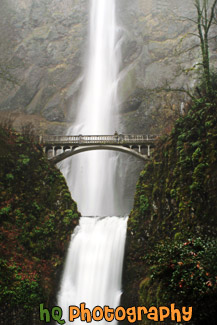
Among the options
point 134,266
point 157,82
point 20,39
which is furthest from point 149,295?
point 20,39

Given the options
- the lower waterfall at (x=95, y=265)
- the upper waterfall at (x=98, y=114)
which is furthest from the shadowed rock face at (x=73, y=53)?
the lower waterfall at (x=95, y=265)

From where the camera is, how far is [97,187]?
36.0 metres

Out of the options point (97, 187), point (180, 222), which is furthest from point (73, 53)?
point (180, 222)

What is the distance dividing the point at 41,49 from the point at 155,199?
4140 centimetres

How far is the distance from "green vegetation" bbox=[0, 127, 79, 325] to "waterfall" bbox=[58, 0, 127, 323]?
1.14 metres

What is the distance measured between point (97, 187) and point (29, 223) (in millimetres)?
15539

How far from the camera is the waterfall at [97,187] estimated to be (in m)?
18.8

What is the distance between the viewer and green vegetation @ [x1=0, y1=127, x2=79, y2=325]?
1736cm

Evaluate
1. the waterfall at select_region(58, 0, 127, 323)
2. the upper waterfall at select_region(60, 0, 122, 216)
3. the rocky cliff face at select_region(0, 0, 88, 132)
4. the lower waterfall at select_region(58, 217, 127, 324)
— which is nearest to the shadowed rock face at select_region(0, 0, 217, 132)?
the rocky cliff face at select_region(0, 0, 88, 132)

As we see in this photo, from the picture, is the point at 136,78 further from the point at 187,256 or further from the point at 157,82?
the point at 187,256

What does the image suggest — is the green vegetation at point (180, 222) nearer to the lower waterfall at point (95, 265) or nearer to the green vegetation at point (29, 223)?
the lower waterfall at point (95, 265)

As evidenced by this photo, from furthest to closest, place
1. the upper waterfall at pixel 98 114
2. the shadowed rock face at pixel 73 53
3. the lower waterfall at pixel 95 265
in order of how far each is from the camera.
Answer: the shadowed rock face at pixel 73 53 → the upper waterfall at pixel 98 114 → the lower waterfall at pixel 95 265

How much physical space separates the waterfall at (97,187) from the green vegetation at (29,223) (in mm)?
1135

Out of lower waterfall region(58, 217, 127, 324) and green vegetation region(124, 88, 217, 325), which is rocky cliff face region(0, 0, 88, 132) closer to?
lower waterfall region(58, 217, 127, 324)
